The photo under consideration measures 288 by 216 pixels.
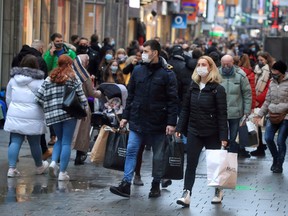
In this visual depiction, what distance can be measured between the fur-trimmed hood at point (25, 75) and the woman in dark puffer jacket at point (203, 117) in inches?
102

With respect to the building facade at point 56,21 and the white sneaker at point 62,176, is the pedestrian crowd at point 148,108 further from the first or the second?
the building facade at point 56,21

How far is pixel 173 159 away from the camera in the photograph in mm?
12781

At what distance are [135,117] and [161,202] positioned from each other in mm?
1053

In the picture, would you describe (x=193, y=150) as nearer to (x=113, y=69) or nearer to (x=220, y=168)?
(x=220, y=168)

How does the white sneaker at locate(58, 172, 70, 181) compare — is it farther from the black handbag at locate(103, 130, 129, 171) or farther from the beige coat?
the beige coat

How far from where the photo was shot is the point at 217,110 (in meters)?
12.2

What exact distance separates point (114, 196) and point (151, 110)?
3.78 ft

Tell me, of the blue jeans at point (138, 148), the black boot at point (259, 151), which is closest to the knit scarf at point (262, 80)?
the black boot at point (259, 151)

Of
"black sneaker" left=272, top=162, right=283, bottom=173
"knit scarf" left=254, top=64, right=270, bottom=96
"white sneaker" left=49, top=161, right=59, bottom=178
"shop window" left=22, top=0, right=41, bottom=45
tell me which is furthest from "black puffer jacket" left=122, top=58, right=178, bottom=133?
"shop window" left=22, top=0, right=41, bottom=45

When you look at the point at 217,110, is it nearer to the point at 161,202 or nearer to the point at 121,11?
the point at 161,202

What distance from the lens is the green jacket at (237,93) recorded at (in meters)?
16.0

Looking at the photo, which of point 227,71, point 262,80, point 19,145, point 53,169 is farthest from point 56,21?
point 53,169

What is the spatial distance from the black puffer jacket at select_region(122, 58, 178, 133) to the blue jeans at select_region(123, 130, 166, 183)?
12 cm

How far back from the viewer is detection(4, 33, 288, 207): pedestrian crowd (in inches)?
484
